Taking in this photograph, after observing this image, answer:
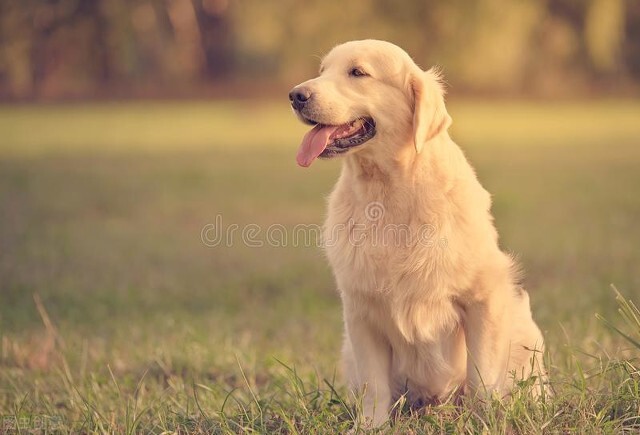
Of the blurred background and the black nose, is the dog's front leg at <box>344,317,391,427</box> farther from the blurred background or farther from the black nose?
the black nose

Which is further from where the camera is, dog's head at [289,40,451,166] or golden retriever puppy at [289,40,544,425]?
dog's head at [289,40,451,166]

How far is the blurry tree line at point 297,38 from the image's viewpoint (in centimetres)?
2128

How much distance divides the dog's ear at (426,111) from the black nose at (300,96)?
45 cm

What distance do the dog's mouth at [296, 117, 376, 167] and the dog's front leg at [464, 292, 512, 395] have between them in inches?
32.6

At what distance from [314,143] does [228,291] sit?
359cm

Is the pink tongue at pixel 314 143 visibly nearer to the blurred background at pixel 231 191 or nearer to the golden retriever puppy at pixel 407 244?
the golden retriever puppy at pixel 407 244

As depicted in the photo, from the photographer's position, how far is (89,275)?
7797 mm

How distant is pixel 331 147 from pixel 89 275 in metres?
4.53

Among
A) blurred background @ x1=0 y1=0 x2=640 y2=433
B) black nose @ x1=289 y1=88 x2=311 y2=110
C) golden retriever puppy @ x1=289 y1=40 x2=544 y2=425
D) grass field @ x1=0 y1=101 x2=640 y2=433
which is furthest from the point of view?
blurred background @ x1=0 y1=0 x2=640 y2=433

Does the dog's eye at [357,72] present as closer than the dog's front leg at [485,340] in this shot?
No

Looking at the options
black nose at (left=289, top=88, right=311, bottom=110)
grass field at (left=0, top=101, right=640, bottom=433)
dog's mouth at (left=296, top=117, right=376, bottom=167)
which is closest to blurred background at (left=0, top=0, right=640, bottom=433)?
grass field at (left=0, top=101, right=640, bottom=433)

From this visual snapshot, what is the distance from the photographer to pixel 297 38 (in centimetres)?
2406

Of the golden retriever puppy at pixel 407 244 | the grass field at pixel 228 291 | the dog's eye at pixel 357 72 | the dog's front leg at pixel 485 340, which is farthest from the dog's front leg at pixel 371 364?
the dog's eye at pixel 357 72

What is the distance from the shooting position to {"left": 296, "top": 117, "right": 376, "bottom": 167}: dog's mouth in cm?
380
